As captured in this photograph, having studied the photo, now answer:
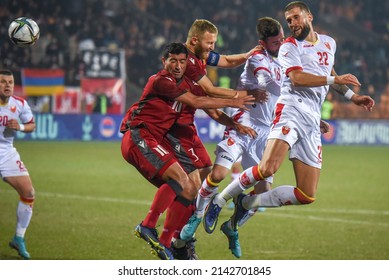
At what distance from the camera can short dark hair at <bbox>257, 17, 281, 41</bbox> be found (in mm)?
7768

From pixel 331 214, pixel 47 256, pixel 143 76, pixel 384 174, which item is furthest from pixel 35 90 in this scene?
pixel 47 256

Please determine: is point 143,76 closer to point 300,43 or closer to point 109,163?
point 109,163

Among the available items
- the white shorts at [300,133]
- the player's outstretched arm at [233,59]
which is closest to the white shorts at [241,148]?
the player's outstretched arm at [233,59]

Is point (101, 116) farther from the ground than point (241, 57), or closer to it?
closer to it

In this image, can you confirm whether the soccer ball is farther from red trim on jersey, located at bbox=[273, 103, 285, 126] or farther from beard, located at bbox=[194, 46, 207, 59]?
red trim on jersey, located at bbox=[273, 103, 285, 126]

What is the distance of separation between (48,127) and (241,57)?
1279cm

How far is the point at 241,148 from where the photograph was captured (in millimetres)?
8141

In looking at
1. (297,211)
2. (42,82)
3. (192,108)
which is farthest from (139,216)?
(42,82)

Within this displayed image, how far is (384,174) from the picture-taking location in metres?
16.2

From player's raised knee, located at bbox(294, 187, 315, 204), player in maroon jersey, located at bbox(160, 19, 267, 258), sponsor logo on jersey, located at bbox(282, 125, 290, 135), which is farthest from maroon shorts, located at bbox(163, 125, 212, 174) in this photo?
player's raised knee, located at bbox(294, 187, 315, 204)

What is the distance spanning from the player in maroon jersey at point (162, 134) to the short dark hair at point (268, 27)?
1123mm

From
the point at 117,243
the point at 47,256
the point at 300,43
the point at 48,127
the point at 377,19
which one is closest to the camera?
the point at 300,43

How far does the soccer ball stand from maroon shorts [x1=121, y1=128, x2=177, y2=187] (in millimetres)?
1666

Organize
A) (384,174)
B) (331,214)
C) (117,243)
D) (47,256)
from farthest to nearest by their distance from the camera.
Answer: (384,174) < (331,214) < (117,243) < (47,256)
